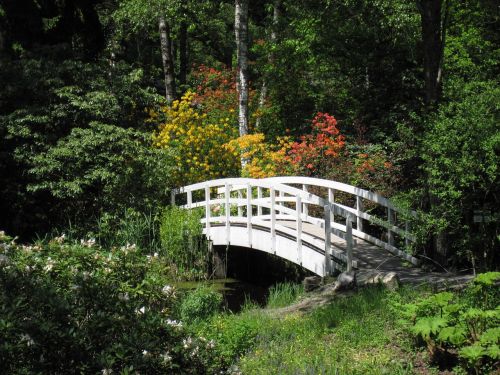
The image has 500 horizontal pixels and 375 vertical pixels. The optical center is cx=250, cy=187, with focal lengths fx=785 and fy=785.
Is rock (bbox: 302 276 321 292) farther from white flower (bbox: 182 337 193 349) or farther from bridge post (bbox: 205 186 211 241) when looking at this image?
white flower (bbox: 182 337 193 349)

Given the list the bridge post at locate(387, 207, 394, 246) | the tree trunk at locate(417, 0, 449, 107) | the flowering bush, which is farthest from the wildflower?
the bridge post at locate(387, 207, 394, 246)

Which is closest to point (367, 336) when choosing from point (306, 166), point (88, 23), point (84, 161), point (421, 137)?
point (421, 137)

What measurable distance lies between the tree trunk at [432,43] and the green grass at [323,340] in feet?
11.9

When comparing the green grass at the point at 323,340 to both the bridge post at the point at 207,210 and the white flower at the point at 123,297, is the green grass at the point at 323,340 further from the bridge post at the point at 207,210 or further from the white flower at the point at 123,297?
the bridge post at the point at 207,210

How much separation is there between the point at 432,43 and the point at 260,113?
1049 centimetres

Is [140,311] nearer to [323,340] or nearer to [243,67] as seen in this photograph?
[323,340]

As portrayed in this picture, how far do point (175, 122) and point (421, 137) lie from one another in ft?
28.7

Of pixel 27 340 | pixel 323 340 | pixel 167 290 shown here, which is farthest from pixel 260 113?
pixel 27 340

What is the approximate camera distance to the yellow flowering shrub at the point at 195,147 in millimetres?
17812

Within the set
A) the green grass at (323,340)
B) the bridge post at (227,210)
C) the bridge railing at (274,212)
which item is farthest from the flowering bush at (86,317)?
the bridge post at (227,210)

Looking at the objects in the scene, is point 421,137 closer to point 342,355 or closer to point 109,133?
point 342,355

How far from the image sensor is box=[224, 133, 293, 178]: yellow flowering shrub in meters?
16.8

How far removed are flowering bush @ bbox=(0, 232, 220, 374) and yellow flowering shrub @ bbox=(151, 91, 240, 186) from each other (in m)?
10.3

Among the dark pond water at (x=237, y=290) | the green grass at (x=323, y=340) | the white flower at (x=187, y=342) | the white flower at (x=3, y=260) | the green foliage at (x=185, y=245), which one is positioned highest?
the white flower at (x=3, y=260)
